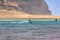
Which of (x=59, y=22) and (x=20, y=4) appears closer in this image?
(x=20, y=4)

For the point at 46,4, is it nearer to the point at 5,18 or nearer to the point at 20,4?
the point at 20,4

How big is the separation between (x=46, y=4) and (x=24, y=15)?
1046 mm

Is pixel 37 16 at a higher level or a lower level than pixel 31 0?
lower

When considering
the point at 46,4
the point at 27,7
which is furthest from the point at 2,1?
the point at 46,4

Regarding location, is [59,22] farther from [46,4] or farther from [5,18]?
[5,18]

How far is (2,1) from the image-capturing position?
28.5ft

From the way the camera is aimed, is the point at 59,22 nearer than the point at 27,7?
No

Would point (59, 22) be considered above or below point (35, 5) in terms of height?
below

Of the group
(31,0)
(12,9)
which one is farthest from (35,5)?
(12,9)

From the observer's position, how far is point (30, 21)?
9031 millimetres

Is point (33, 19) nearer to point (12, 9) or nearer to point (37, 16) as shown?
point (37, 16)

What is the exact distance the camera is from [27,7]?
8.88 m

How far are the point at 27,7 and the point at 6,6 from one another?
33.9 inches

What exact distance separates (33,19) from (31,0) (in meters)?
0.80
